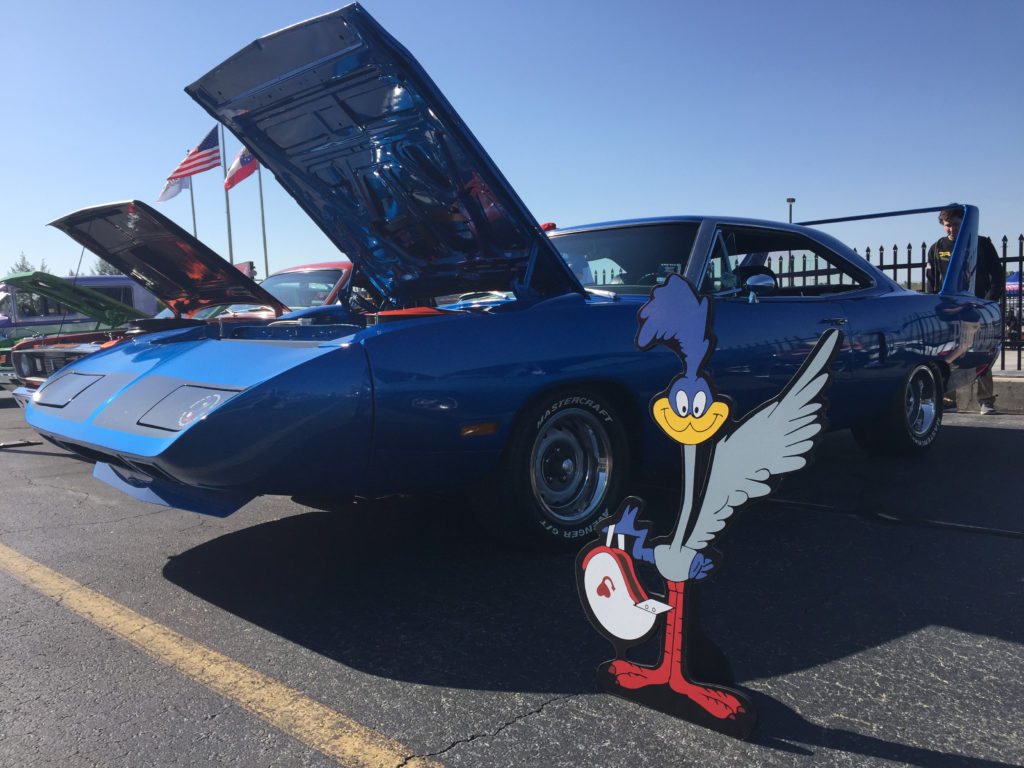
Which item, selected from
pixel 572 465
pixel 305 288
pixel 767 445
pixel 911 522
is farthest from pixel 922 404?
pixel 305 288

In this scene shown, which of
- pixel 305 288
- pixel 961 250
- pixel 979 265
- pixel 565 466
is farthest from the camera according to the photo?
pixel 305 288

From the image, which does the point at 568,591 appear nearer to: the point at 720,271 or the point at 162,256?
the point at 720,271

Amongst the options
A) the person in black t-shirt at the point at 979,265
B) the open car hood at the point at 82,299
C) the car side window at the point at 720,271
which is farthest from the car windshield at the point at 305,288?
the person in black t-shirt at the point at 979,265

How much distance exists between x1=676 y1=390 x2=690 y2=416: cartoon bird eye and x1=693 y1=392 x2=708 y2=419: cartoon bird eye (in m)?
0.02

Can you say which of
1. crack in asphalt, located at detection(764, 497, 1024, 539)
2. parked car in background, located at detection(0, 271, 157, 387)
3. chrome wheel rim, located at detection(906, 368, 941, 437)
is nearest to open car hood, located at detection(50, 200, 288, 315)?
parked car in background, located at detection(0, 271, 157, 387)

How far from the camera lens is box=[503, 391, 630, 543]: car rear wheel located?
3188 millimetres

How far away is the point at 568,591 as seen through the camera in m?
2.97

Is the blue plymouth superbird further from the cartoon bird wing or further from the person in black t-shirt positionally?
the person in black t-shirt

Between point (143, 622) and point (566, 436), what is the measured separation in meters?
1.68

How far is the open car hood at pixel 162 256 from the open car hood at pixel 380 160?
3.08 feet

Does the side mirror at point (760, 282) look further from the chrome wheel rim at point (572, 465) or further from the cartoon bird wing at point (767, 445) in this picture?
the cartoon bird wing at point (767, 445)

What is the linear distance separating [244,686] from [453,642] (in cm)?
62

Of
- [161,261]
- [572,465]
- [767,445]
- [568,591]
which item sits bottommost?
[568,591]

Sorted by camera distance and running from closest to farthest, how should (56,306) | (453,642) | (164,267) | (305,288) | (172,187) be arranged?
1. (453,642)
2. (164,267)
3. (305,288)
4. (56,306)
5. (172,187)
